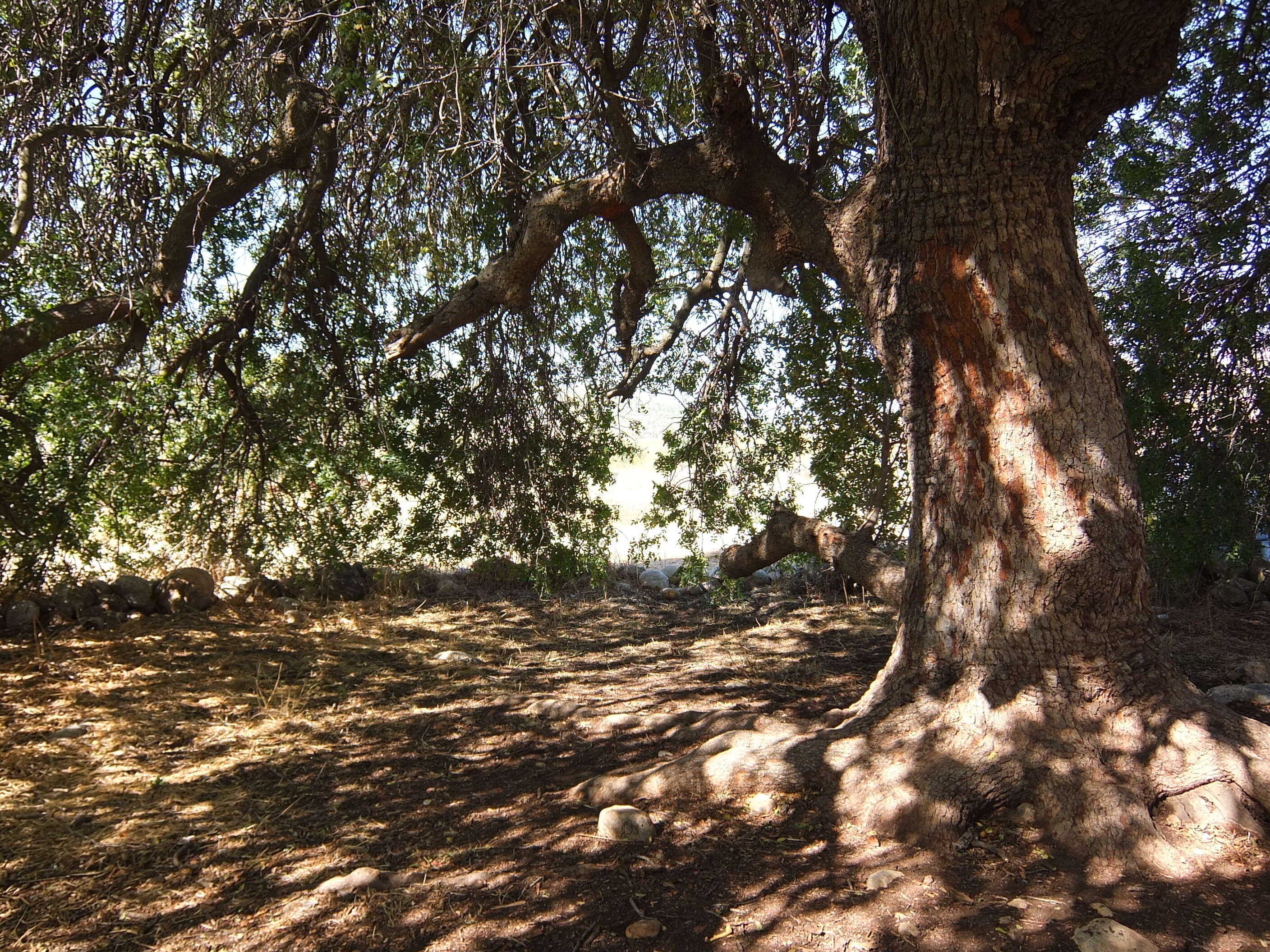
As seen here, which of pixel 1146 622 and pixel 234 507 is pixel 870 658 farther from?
pixel 234 507

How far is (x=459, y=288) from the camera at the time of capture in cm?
610

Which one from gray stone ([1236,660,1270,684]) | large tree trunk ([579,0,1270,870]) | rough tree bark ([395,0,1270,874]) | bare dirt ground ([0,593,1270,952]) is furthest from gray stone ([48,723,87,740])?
gray stone ([1236,660,1270,684])

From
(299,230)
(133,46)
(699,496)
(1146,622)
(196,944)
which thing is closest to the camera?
(196,944)

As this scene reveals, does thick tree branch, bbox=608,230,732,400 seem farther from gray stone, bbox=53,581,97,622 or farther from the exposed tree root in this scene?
gray stone, bbox=53,581,97,622

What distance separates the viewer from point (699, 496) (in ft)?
21.1

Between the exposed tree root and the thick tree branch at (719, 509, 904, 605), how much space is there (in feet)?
5.15

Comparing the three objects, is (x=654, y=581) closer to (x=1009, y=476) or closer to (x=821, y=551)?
(x=821, y=551)

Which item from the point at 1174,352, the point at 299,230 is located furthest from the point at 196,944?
the point at 1174,352

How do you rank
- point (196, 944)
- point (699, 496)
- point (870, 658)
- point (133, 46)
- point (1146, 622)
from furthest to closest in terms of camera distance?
1. point (699, 496)
2. point (870, 658)
3. point (133, 46)
4. point (1146, 622)
5. point (196, 944)

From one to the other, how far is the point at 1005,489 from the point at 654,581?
6.45 m

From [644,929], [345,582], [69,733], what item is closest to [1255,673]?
[644,929]

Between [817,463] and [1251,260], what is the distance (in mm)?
3197

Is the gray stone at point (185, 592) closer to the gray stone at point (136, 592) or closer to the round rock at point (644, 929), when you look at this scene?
the gray stone at point (136, 592)

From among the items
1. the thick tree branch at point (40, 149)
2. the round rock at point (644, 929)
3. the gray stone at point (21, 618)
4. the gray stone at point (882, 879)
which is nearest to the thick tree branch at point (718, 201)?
the thick tree branch at point (40, 149)
